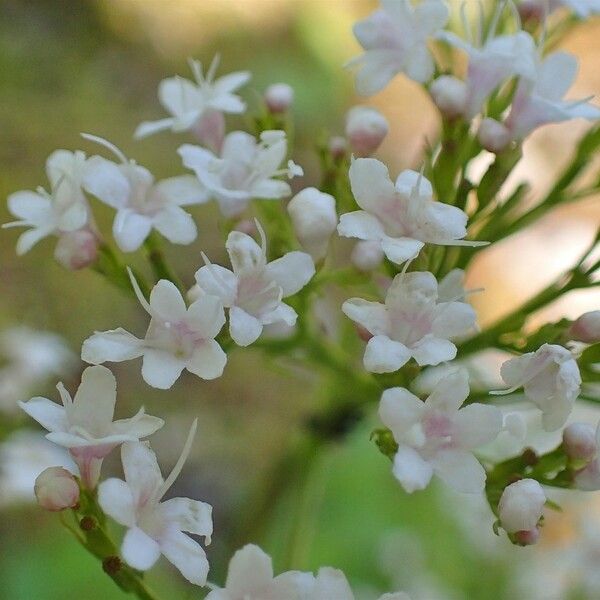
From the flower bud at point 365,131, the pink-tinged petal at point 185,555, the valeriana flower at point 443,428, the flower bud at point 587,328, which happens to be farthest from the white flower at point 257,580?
the flower bud at point 365,131

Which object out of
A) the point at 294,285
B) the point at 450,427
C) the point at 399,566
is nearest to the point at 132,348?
the point at 294,285

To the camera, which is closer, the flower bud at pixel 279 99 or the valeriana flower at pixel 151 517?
the valeriana flower at pixel 151 517

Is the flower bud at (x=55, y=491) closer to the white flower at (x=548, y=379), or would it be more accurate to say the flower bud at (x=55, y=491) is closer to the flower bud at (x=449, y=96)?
the white flower at (x=548, y=379)

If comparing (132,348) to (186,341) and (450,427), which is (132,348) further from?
(450,427)

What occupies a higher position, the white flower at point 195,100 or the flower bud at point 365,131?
the flower bud at point 365,131

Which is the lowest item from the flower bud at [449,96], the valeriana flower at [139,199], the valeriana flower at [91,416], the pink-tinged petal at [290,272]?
the valeriana flower at [91,416]

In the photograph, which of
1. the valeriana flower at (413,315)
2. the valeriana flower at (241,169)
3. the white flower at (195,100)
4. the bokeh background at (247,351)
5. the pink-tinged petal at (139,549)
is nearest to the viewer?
the pink-tinged petal at (139,549)

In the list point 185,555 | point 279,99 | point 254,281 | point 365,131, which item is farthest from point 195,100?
point 185,555
